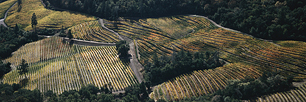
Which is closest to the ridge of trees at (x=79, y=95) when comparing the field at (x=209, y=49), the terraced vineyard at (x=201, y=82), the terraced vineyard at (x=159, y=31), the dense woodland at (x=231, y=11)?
the terraced vineyard at (x=201, y=82)

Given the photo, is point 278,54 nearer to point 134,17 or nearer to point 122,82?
point 122,82

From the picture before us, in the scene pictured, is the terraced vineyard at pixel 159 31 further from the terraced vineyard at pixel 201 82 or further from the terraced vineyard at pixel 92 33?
the terraced vineyard at pixel 201 82

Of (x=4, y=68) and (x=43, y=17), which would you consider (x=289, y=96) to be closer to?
(x=4, y=68)

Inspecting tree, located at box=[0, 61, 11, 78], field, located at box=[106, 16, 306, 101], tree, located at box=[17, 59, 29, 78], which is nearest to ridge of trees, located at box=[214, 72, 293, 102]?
field, located at box=[106, 16, 306, 101]

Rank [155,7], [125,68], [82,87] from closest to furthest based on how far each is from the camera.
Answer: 1. [82,87]
2. [125,68]
3. [155,7]

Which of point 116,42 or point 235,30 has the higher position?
point 235,30

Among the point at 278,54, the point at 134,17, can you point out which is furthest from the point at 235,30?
the point at 134,17

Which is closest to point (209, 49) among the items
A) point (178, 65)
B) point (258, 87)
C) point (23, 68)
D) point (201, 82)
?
point (178, 65)
